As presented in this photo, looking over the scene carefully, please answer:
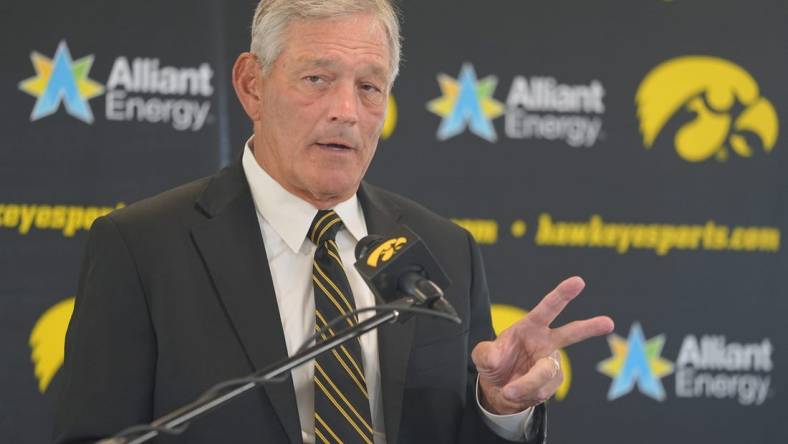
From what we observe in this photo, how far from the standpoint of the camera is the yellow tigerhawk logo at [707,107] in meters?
3.50

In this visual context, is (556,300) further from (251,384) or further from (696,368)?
(696,368)

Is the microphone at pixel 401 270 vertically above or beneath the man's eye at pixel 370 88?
beneath

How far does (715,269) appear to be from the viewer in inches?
139

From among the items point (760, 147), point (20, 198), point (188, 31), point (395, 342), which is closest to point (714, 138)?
point (760, 147)

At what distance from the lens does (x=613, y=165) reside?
3480 mm

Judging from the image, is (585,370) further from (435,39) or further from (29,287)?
(29,287)

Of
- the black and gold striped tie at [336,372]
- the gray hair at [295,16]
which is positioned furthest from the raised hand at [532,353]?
the gray hair at [295,16]

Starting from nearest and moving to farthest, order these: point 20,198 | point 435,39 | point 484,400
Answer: point 484,400, point 20,198, point 435,39

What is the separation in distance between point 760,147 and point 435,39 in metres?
1.11

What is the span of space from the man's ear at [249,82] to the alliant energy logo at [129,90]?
3.58 feet

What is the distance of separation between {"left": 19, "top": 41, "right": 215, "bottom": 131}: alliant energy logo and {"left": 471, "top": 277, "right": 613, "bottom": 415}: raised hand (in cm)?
160

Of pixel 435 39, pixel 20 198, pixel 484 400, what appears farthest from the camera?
pixel 435 39

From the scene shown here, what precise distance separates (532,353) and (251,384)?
61cm

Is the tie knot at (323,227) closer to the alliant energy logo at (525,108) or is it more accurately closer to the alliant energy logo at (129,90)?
the alliant energy logo at (129,90)
